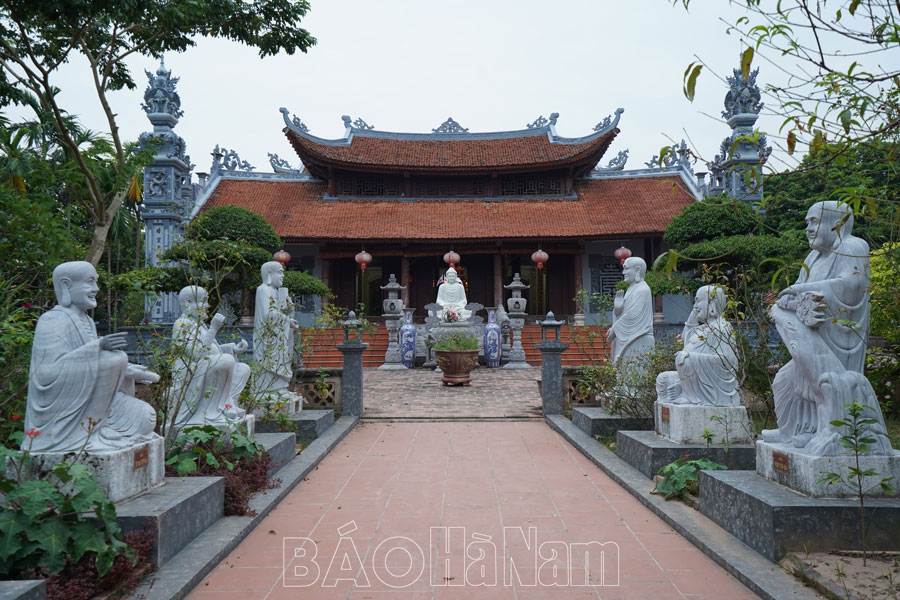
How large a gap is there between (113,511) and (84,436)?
683 mm

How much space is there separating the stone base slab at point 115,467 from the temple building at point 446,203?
16.1m

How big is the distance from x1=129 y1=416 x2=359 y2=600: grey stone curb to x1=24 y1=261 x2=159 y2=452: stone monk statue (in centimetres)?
76

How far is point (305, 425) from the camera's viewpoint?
21.8ft

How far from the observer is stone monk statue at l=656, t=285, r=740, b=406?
4934mm

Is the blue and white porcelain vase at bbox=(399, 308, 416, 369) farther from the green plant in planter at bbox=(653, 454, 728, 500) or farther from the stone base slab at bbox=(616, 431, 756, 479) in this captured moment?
the green plant in planter at bbox=(653, 454, 728, 500)

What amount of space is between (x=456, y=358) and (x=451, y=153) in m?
13.8

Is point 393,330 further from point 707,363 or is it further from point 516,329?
point 707,363

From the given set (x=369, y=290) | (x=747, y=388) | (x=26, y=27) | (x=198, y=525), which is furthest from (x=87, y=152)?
(x=369, y=290)

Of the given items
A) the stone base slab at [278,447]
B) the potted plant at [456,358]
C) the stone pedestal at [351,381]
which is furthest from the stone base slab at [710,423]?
the potted plant at [456,358]

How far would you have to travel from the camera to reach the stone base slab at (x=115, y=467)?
10.3 feet

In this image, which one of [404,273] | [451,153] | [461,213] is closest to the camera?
[404,273]

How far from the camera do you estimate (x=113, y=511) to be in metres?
2.78

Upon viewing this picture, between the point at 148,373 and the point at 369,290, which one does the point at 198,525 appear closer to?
the point at 148,373

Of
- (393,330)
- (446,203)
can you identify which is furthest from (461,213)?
(393,330)
